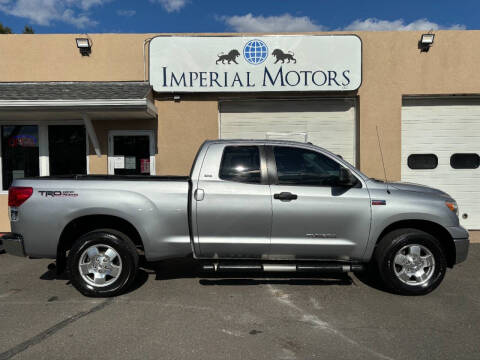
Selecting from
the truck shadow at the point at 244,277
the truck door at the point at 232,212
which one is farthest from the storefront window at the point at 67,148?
the truck door at the point at 232,212

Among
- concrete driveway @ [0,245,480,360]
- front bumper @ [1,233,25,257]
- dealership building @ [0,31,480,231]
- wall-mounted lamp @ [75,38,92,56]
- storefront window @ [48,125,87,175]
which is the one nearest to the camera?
concrete driveway @ [0,245,480,360]

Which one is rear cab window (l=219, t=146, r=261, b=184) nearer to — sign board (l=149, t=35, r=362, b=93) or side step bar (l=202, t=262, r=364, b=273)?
side step bar (l=202, t=262, r=364, b=273)

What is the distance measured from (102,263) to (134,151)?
14.6ft

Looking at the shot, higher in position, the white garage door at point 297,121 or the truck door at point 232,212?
the white garage door at point 297,121

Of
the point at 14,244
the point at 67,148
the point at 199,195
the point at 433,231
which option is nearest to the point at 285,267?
the point at 199,195

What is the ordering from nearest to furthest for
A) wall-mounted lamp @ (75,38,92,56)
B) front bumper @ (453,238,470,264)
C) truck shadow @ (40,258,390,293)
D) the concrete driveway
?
the concrete driveway → front bumper @ (453,238,470,264) → truck shadow @ (40,258,390,293) → wall-mounted lamp @ (75,38,92,56)

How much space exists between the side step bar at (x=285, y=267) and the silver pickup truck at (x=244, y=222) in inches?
0.5

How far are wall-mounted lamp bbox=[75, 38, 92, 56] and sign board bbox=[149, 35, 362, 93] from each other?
1.55m

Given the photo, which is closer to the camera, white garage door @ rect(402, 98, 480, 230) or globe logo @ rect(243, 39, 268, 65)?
globe logo @ rect(243, 39, 268, 65)

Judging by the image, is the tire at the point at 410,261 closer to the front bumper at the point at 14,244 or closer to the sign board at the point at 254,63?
the front bumper at the point at 14,244

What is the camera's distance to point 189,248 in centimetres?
448

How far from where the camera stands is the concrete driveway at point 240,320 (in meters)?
3.23

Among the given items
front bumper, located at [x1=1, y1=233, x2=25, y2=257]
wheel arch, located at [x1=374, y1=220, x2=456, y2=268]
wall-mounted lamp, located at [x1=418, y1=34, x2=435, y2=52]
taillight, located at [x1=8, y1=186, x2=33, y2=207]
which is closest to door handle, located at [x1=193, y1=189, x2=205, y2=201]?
taillight, located at [x1=8, y1=186, x2=33, y2=207]

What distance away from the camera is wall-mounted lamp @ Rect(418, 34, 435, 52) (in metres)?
8.12
